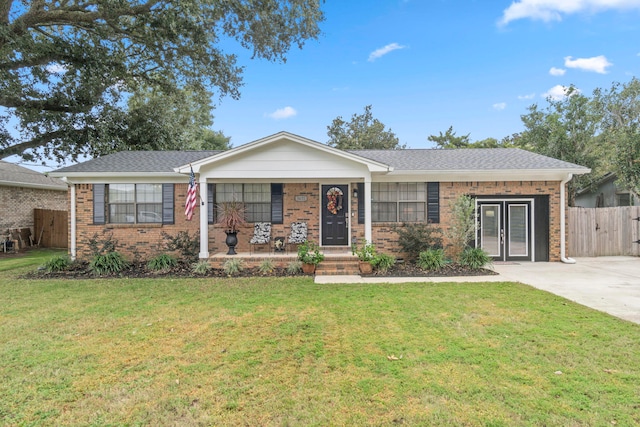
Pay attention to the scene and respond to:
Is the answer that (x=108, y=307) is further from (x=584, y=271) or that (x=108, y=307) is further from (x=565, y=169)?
(x=565, y=169)

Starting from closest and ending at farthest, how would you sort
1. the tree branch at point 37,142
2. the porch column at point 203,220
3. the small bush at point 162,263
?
the small bush at point 162,263 < the porch column at point 203,220 < the tree branch at point 37,142

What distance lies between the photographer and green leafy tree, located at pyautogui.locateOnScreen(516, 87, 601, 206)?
18.5 meters

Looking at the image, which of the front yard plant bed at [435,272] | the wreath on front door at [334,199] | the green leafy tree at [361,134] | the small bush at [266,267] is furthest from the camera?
the green leafy tree at [361,134]

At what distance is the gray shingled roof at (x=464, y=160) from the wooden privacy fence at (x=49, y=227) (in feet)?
48.9

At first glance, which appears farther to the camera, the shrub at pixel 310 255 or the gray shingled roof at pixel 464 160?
the gray shingled roof at pixel 464 160

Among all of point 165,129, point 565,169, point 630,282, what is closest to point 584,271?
point 630,282

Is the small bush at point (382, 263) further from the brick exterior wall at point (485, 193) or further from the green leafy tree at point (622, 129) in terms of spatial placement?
the green leafy tree at point (622, 129)

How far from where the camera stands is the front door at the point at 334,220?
10516 millimetres

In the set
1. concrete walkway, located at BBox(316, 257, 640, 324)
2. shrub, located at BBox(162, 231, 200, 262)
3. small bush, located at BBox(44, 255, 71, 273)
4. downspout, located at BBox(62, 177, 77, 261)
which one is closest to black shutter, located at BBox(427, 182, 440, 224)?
concrete walkway, located at BBox(316, 257, 640, 324)

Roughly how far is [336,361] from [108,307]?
4616 mm

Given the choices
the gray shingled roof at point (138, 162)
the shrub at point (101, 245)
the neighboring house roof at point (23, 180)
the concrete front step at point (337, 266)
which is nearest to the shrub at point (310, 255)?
the concrete front step at point (337, 266)

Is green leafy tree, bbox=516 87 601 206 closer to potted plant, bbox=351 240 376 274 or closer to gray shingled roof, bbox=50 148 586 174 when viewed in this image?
gray shingled roof, bbox=50 148 586 174

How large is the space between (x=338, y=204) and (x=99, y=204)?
769 centimetres

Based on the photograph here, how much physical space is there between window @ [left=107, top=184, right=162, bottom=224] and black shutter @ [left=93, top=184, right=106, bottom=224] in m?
0.16
